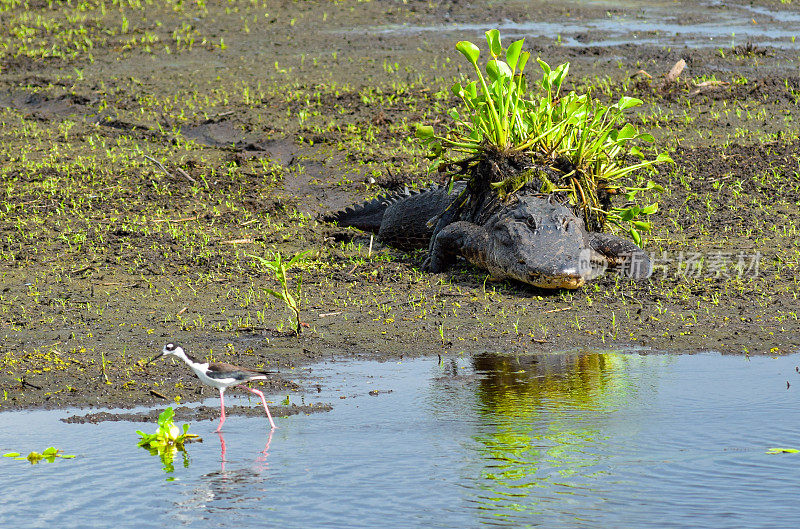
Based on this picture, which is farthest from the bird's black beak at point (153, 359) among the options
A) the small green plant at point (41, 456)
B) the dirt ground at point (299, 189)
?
the small green plant at point (41, 456)

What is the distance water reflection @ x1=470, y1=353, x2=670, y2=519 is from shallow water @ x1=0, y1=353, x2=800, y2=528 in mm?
11

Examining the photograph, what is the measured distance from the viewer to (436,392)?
18.0ft

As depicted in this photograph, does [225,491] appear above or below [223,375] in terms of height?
below

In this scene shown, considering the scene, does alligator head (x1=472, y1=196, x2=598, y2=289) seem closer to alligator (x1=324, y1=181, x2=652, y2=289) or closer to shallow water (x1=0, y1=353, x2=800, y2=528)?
alligator (x1=324, y1=181, x2=652, y2=289)

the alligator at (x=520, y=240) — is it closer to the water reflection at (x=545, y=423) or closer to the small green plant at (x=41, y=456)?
the water reflection at (x=545, y=423)

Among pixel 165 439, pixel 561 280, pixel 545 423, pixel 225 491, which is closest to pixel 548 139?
pixel 561 280

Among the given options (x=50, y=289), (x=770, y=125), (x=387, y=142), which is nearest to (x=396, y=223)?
(x=387, y=142)

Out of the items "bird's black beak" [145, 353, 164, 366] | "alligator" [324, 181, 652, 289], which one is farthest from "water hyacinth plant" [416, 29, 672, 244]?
"bird's black beak" [145, 353, 164, 366]

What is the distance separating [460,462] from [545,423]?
0.59 meters

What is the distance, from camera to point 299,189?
10.1 m

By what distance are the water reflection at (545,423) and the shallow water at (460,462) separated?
1 centimetres

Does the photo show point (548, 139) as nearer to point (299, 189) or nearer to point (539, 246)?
point (539, 246)

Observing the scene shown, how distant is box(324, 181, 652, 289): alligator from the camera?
7258mm

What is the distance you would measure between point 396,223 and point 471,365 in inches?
125
